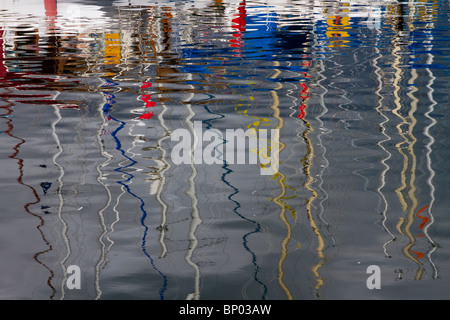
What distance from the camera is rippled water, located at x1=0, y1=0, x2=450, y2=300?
513cm

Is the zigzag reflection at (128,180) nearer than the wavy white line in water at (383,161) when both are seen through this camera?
Yes

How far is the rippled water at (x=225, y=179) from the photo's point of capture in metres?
5.13

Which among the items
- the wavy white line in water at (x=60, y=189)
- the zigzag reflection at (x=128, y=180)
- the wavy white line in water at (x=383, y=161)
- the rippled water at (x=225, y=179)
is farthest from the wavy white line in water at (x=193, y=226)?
the wavy white line in water at (x=383, y=161)

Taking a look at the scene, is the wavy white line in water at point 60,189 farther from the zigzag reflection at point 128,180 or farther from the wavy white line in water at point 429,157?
the wavy white line in water at point 429,157

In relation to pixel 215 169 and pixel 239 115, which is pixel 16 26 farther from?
pixel 215 169

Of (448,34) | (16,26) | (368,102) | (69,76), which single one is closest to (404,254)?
(368,102)

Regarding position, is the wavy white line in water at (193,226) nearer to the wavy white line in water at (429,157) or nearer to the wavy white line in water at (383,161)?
the wavy white line in water at (383,161)

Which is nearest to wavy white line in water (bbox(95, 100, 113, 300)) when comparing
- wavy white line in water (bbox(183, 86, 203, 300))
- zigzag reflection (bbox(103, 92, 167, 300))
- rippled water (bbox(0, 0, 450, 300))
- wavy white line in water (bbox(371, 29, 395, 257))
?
rippled water (bbox(0, 0, 450, 300))

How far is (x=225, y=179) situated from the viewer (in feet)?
24.6

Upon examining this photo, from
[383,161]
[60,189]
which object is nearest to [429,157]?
[383,161]

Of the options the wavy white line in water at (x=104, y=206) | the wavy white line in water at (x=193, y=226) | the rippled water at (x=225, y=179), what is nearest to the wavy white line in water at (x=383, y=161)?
the rippled water at (x=225, y=179)

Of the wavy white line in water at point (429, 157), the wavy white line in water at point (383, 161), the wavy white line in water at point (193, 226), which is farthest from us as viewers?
the wavy white line in water at point (383, 161)

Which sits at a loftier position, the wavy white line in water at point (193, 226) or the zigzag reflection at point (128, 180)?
the zigzag reflection at point (128, 180)

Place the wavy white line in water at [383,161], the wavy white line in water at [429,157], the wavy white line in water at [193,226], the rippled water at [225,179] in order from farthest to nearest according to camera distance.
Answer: the wavy white line in water at [383,161]
the wavy white line in water at [429,157]
the rippled water at [225,179]
the wavy white line in water at [193,226]
